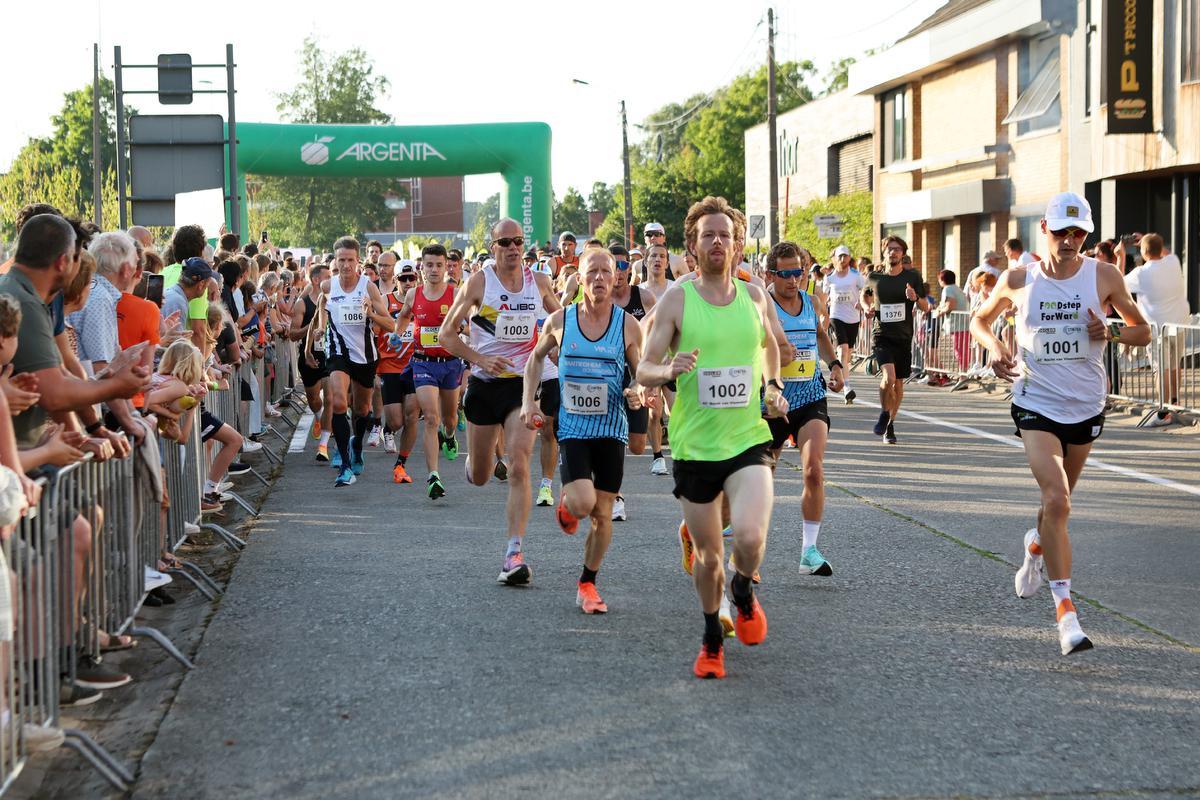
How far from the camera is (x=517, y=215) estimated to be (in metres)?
34.1

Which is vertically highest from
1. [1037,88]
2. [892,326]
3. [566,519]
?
[1037,88]

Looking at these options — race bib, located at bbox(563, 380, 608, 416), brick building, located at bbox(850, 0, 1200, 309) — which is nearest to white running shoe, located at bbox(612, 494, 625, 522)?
race bib, located at bbox(563, 380, 608, 416)

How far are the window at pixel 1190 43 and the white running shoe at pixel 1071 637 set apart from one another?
60.0 feet

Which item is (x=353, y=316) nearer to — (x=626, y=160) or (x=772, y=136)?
(x=772, y=136)

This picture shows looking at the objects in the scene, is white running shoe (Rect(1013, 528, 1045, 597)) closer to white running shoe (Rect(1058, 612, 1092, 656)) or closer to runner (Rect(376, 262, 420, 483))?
white running shoe (Rect(1058, 612, 1092, 656))

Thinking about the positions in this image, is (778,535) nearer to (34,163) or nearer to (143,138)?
(143,138)

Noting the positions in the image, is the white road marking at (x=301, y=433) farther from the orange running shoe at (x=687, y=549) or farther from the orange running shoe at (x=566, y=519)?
the orange running shoe at (x=687, y=549)

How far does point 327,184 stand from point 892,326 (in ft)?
276

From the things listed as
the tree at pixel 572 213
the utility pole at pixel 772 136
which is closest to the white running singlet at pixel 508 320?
the utility pole at pixel 772 136

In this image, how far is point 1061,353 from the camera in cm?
689

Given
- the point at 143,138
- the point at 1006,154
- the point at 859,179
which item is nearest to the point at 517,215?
the point at 1006,154

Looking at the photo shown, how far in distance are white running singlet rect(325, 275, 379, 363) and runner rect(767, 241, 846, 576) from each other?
4788 mm

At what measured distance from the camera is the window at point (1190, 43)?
879 inches

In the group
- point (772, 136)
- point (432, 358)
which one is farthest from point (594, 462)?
point (772, 136)
